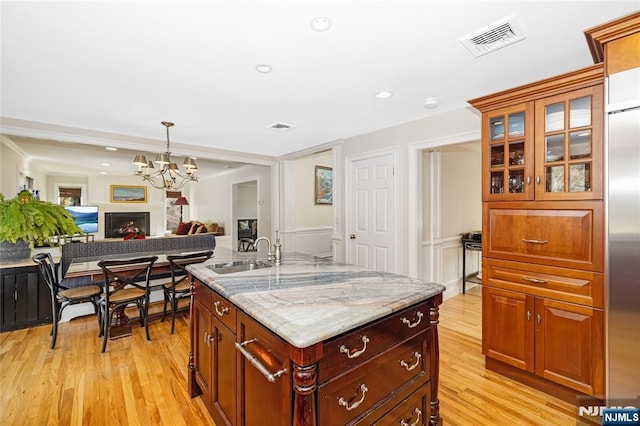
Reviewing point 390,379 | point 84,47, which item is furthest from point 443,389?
point 84,47

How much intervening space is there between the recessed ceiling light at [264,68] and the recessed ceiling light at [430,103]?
5.19 ft

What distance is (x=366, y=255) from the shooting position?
4.19 meters

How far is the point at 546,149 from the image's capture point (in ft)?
6.95

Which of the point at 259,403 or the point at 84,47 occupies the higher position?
the point at 84,47

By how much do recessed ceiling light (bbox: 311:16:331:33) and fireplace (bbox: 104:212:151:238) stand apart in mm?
9135

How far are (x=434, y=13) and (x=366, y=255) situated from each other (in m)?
3.07

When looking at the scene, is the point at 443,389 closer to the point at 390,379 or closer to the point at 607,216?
the point at 390,379

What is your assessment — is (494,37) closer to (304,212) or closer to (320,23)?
(320,23)

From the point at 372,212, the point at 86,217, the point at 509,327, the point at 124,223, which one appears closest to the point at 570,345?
the point at 509,327

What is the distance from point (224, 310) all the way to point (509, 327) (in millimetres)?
2138

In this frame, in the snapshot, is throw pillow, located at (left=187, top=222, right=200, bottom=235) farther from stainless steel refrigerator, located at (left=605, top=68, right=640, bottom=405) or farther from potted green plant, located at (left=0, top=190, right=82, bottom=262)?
stainless steel refrigerator, located at (left=605, top=68, right=640, bottom=405)

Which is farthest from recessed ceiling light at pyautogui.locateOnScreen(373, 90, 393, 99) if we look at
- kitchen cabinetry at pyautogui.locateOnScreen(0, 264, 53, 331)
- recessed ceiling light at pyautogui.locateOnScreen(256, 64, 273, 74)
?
kitchen cabinetry at pyautogui.locateOnScreen(0, 264, 53, 331)

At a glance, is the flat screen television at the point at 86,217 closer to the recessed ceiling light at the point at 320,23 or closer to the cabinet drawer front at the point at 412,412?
the recessed ceiling light at the point at 320,23

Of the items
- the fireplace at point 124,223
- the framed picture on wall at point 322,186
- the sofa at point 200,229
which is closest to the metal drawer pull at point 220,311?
the framed picture on wall at point 322,186
